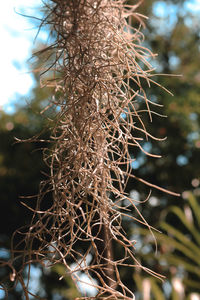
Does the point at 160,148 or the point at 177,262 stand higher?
the point at 160,148

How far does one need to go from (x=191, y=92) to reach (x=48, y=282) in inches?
45.9

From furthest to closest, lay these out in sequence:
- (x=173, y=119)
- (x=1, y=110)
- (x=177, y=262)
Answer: (x=1, y=110)
(x=173, y=119)
(x=177, y=262)

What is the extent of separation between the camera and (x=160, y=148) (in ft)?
6.00

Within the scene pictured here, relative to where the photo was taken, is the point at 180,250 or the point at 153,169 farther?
the point at 153,169

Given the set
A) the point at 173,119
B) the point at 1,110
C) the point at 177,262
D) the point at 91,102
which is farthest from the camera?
the point at 1,110

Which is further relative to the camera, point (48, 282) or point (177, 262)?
point (48, 282)

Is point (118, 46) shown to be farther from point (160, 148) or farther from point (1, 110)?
point (1, 110)

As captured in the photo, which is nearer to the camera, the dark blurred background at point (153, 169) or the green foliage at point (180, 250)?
the green foliage at point (180, 250)

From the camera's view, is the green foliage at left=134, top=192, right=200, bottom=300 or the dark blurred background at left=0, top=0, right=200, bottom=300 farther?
the dark blurred background at left=0, top=0, right=200, bottom=300

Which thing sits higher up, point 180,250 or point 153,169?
point 153,169

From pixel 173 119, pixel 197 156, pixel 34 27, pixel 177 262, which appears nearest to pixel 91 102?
pixel 34 27

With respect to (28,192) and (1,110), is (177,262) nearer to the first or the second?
(28,192)

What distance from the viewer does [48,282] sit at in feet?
6.01

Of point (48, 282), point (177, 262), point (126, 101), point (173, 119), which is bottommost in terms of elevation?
point (48, 282)
